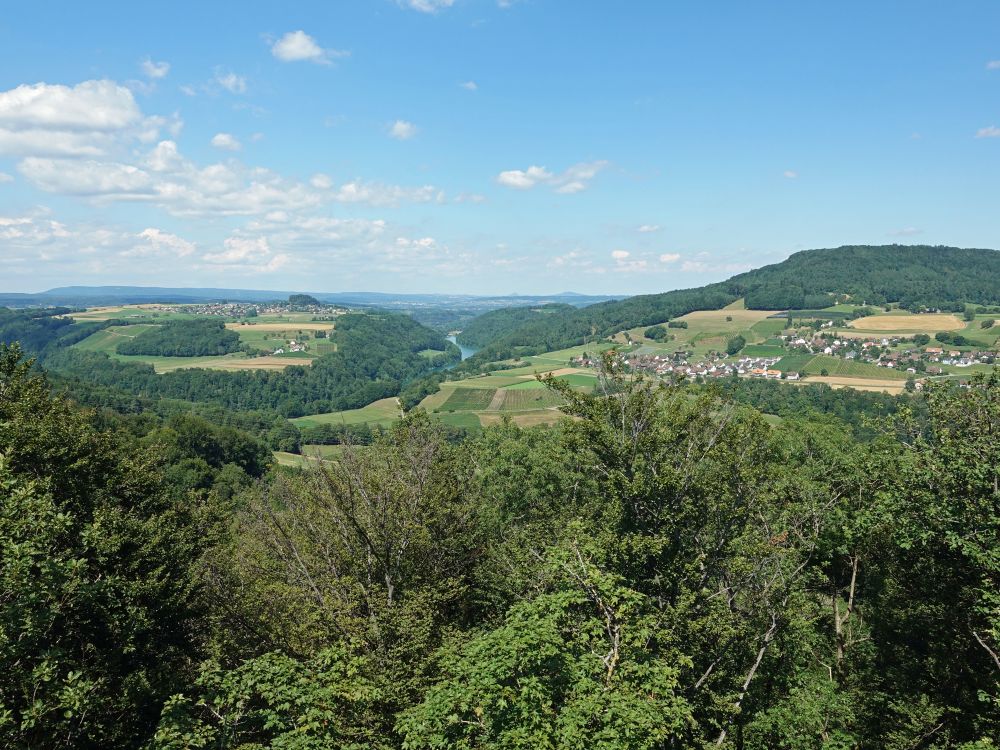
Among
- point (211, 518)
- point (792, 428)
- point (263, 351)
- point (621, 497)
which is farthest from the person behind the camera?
point (263, 351)

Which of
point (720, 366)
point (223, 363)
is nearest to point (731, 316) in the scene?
point (720, 366)

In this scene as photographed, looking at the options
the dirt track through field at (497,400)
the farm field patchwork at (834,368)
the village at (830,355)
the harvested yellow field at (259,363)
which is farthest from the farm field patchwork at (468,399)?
the farm field patchwork at (834,368)

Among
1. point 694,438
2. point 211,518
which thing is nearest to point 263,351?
point 211,518

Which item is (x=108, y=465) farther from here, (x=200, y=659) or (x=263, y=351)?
(x=263, y=351)

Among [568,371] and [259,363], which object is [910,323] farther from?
[259,363]

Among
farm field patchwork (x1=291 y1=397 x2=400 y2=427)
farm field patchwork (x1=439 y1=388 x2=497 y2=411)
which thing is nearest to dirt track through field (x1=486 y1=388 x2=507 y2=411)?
farm field patchwork (x1=439 y1=388 x2=497 y2=411)
